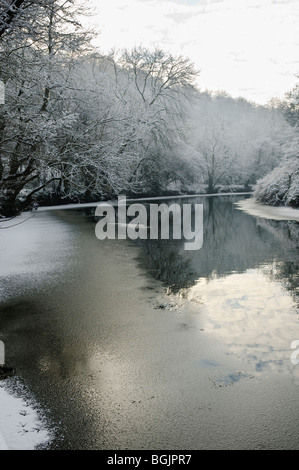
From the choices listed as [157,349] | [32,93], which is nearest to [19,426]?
[157,349]

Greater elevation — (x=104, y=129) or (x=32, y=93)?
(x=32, y=93)

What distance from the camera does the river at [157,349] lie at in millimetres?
3111

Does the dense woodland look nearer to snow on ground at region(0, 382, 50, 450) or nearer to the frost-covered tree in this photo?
the frost-covered tree

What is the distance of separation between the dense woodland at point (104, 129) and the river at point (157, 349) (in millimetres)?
2223

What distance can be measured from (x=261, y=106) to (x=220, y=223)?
10103 centimetres

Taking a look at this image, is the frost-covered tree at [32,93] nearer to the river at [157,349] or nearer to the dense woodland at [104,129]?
the dense woodland at [104,129]

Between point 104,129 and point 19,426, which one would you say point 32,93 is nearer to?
point 104,129

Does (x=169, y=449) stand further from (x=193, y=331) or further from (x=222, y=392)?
(x=193, y=331)

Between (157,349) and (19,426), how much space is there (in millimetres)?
1945

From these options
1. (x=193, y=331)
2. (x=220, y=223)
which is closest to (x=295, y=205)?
(x=220, y=223)

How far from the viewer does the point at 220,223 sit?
18.6 m

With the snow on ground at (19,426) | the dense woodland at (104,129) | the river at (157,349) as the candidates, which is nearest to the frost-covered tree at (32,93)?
the dense woodland at (104,129)

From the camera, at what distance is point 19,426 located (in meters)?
3.16
